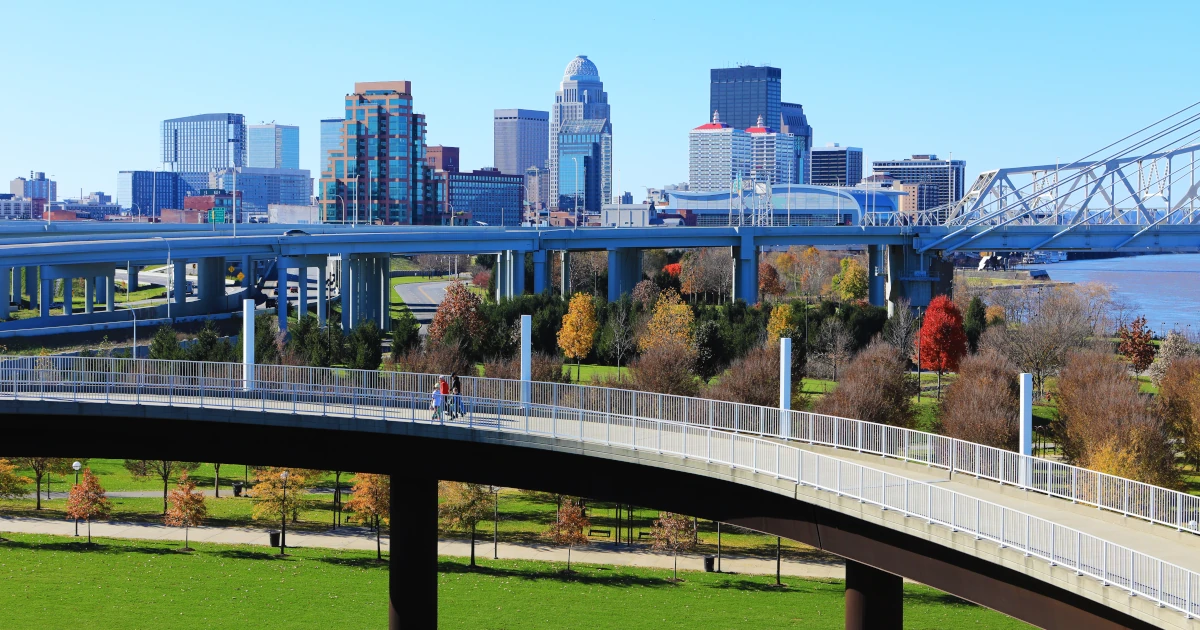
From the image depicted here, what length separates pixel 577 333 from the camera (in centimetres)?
6300

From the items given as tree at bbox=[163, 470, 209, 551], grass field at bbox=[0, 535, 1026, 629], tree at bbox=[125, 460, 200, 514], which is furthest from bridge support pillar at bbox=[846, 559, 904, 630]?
tree at bbox=[125, 460, 200, 514]

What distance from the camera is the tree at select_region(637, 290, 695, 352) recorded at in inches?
2248

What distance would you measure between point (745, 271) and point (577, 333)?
3165cm

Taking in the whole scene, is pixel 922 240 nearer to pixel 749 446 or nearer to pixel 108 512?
pixel 108 512

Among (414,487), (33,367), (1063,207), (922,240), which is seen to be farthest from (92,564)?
(1063,207)

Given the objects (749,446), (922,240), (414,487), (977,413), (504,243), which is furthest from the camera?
(922,240)

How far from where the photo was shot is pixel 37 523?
141 ft

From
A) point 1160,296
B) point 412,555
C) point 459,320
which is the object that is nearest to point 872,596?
point 412,555

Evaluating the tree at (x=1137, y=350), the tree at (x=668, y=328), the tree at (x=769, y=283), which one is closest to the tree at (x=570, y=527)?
the tree at (x=668, y=328)

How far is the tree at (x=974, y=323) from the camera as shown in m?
67.6

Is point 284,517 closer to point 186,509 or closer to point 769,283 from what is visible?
point 186,509

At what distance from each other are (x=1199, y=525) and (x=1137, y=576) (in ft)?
13.8

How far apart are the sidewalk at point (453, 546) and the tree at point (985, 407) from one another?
601cm

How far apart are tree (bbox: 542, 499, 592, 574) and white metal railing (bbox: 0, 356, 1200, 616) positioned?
9.50 metres
